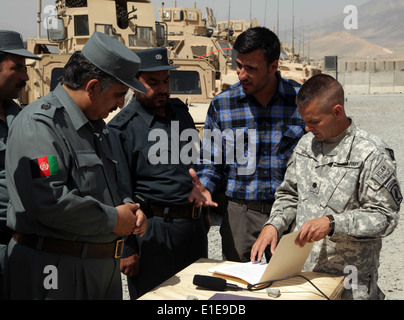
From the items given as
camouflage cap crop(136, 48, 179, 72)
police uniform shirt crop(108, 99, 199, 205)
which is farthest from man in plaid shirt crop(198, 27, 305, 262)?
camouflage cap crop(136, 48, 179, 72)

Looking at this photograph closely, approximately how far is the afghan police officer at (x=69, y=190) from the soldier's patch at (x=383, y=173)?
100 cm

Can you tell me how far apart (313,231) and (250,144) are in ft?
3.16

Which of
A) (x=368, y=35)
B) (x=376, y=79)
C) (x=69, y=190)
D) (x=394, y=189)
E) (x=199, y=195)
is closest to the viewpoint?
(x=69, y=190)

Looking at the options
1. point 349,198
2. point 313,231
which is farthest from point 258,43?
point 313,231

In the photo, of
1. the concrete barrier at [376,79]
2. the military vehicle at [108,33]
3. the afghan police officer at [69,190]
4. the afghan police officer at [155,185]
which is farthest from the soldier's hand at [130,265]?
the concrete barrier at [376,79]

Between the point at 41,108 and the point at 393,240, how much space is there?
15.0 feet

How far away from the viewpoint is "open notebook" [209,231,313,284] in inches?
80.4

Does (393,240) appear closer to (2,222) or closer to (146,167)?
(146,167)

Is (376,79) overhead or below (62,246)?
below

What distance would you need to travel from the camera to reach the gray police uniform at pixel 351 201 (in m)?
2.17

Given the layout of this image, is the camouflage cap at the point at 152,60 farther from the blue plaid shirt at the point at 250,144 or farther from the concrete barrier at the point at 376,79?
the concrete barrier at the point at 376,79

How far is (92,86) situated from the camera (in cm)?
214

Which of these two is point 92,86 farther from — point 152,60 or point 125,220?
point 152,60

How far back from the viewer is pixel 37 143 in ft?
6.49
